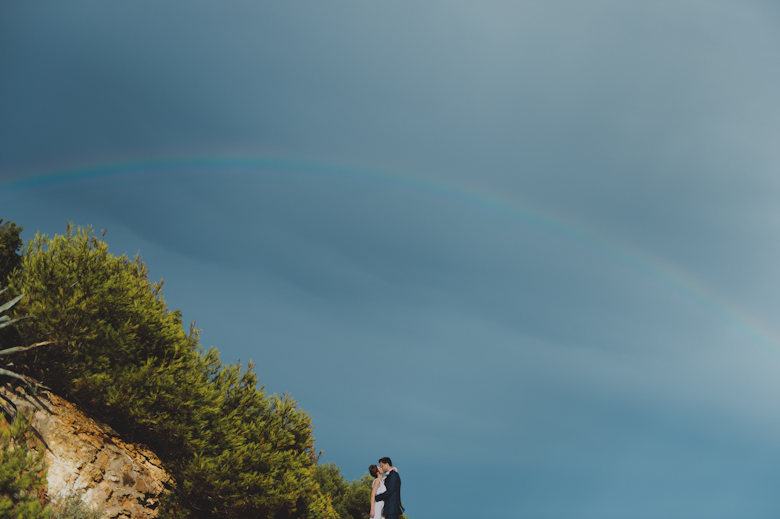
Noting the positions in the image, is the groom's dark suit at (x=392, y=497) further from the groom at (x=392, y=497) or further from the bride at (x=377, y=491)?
the bride at (x=377, y=491)

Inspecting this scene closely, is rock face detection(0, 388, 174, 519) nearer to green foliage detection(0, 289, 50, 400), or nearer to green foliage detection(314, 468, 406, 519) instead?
green foliage detection(0, 289, 50, 400)

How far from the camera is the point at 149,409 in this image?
54.2ft

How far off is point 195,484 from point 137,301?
6.09m

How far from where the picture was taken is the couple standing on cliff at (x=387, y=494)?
528 inches

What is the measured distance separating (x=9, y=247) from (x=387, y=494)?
1795cm

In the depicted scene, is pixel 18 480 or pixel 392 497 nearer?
pixel 18 480

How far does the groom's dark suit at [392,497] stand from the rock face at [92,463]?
766 centimetres

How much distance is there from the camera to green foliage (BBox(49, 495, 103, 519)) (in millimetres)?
12836

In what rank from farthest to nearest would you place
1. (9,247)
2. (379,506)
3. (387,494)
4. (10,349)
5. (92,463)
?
1. (9,247)
2. (92,463)
3. (379,506)
4. (387,494)
5. (10,349)

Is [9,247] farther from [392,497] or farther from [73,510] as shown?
[392,497]

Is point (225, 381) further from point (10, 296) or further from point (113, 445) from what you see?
point (10, 296)

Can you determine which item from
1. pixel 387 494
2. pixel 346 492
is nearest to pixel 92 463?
pixel 387 494

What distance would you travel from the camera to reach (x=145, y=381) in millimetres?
16188

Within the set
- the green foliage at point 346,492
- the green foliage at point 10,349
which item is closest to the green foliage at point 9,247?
the green foliage at point 10,349
